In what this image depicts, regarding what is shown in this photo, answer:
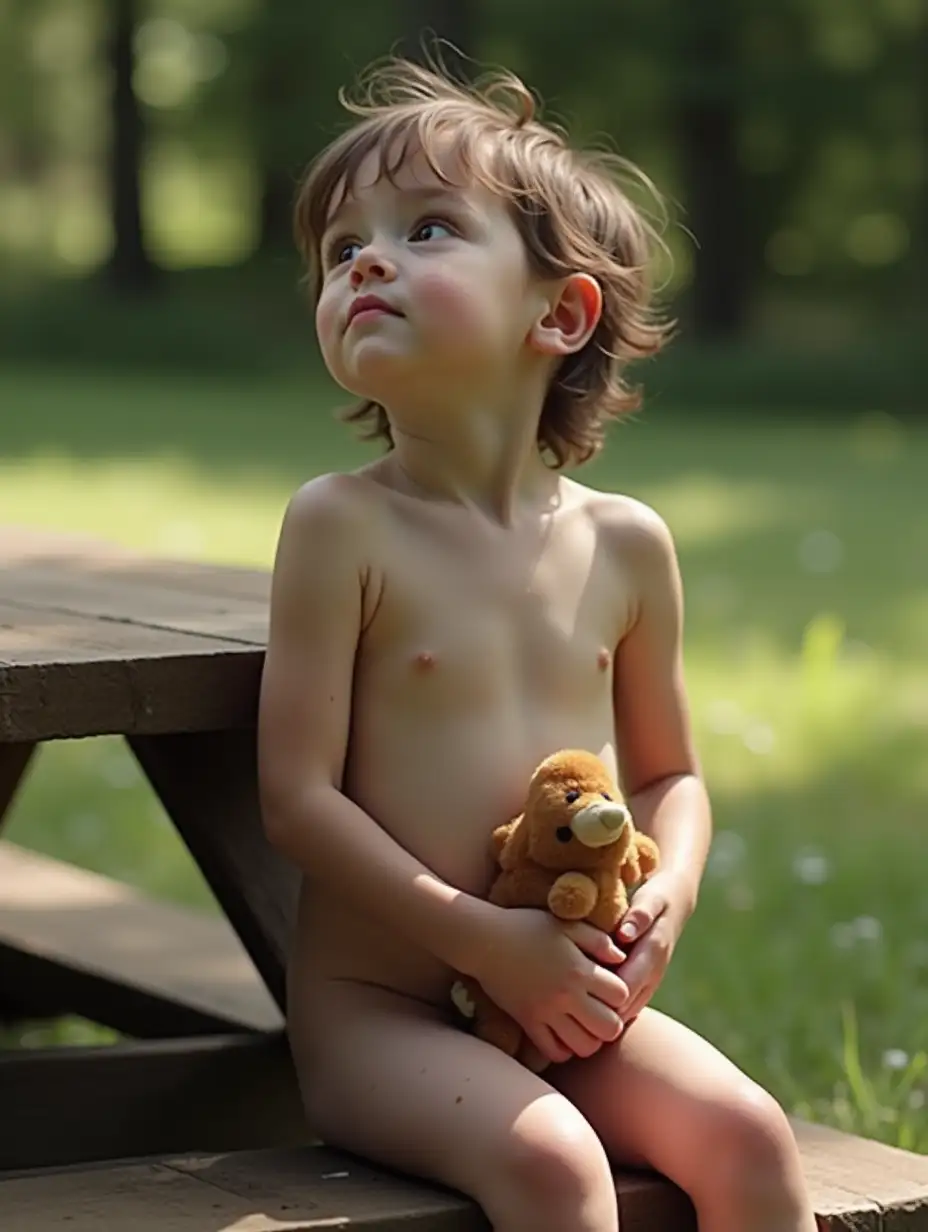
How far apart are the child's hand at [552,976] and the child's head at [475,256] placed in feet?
1.74

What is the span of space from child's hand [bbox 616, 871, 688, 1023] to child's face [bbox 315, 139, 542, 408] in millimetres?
517

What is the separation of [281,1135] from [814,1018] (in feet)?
2.99

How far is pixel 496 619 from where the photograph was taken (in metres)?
2.36

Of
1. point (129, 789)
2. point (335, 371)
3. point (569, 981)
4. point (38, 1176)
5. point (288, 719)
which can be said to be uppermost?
point (335, 371)

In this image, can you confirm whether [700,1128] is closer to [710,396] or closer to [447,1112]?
[447,1112]

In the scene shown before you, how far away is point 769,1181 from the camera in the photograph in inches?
83.8

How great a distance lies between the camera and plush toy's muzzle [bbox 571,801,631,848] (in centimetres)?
214

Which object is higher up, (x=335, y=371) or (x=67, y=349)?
(x=335, y=371)

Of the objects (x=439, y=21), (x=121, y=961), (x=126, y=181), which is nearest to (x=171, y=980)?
(x=121, y=961)

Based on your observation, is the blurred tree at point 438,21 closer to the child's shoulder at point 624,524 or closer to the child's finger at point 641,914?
the child's shoulder at point 624,524

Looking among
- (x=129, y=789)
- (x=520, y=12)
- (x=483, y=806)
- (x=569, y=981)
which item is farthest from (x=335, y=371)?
(x=520, y=12)

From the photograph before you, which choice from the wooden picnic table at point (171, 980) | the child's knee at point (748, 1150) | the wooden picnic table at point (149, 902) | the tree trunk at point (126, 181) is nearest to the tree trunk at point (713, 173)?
the tree trunk at point (126, 181)

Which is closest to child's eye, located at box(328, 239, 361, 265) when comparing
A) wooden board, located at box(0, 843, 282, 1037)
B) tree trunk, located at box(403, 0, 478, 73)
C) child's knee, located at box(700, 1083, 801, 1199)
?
child's knee, located at box(700, 1083, 801, 1199)

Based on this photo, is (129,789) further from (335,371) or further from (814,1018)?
(335,371)
